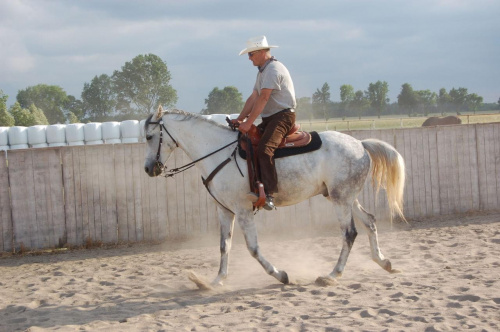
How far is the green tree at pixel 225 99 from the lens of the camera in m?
90.4

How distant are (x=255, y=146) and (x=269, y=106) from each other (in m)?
0.55

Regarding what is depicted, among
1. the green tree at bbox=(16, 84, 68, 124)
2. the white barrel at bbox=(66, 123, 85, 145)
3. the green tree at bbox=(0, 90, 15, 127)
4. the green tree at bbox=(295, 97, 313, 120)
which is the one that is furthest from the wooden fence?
the green tree at bbox=(16, 84, 68, 124)

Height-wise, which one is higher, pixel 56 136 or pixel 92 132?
pixel 92 132

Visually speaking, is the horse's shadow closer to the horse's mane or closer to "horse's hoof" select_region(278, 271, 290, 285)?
"horse's hoof" select_region(278, 271, 290, 285)

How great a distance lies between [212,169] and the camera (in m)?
6.94

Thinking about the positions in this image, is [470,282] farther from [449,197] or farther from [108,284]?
[449,197]

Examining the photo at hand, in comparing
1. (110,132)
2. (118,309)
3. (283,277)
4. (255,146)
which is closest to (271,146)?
(255,146)

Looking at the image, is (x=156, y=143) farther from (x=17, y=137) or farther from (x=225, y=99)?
(x=225, y=99)

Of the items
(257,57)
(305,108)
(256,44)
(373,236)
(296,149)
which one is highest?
(305,108)

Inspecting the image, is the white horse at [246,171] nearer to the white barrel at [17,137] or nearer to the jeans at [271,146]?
the jeans at [271,146]

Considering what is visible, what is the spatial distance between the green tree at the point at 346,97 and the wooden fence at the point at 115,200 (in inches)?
3156

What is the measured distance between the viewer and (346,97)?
324 ft

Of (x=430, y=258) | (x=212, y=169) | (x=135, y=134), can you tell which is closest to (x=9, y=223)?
(x=212, y=169)

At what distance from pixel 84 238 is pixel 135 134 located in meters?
16.3
